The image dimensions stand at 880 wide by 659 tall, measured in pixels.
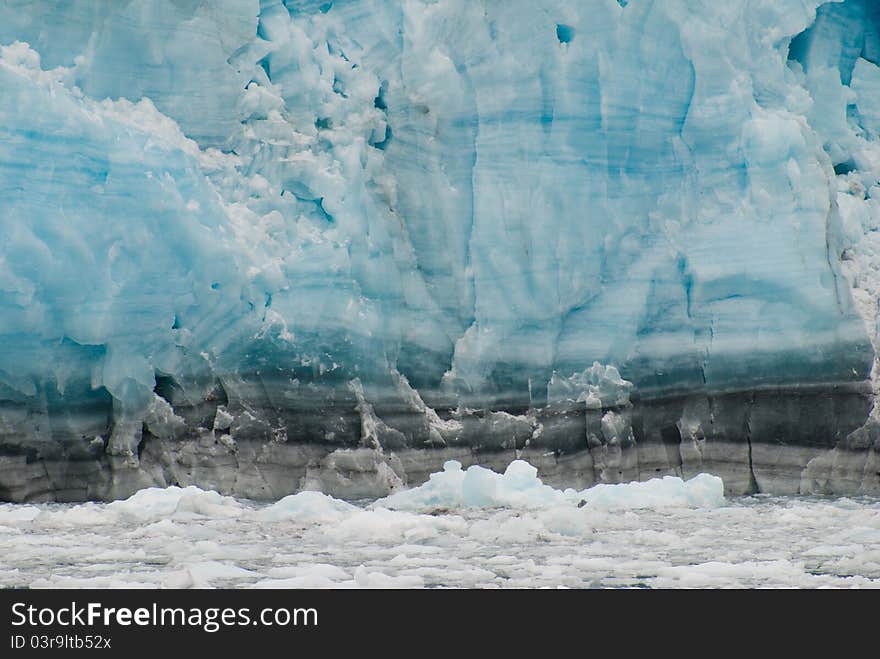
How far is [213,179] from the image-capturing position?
7.81m

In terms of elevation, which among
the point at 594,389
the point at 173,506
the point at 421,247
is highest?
the point at 421,247

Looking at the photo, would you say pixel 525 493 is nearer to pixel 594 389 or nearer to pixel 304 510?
pixel 594 389

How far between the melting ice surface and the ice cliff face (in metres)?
0.49

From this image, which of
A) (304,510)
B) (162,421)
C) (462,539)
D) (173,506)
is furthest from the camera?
(162,421)

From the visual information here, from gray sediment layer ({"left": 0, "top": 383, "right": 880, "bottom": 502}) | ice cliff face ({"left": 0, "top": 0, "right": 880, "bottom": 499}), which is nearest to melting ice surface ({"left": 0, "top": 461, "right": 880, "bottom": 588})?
gray sediment layer ({"left": 0, "top": 383, "right": 880, "bottom": 502})

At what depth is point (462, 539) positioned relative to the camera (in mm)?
6043

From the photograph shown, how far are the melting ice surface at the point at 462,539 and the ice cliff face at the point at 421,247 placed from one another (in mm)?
490

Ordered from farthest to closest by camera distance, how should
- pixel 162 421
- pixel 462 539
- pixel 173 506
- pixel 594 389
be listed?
1. pixel 594 389
2. pixel 162 421
3. pixel 173 506
4. pixel 462 539

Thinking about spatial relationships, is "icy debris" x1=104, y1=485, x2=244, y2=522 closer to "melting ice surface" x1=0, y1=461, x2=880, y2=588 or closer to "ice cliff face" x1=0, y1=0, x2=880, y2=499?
"melting ice surface" x1=0, y1=461, x2=880, y2=588

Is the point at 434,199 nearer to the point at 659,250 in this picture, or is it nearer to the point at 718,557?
the point at 659,250

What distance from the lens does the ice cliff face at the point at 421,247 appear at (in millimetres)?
7539

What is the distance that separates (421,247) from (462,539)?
8.63 ft

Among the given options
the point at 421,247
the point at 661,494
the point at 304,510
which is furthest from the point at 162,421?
the point at 661,494

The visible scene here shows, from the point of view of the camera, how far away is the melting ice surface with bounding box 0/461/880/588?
493 cm
